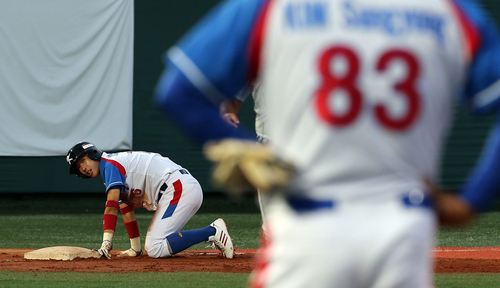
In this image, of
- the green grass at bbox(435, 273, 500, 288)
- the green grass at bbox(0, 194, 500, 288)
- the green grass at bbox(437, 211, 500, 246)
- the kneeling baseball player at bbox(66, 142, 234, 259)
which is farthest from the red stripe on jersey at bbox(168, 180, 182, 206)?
the green grass at bbox(437, 211, 500, 246)

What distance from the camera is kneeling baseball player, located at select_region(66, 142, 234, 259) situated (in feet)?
22.6

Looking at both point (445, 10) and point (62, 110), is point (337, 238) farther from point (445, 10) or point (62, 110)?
point (62, 110)

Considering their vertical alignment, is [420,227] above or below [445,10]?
below

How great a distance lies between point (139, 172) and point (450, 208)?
5.65 meters

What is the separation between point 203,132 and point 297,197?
274mm

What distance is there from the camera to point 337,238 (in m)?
1.62

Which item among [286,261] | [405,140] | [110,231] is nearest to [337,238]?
[286,261]

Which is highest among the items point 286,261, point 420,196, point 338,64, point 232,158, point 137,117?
point 338,64

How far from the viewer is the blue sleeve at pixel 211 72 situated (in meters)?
1.69

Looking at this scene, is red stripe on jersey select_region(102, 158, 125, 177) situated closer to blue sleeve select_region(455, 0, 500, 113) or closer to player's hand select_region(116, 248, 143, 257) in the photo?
player's hand select_region(116, 248, 143, 257)

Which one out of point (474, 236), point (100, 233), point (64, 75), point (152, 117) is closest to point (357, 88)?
point (474, 236)

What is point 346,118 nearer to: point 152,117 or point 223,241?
point 223,241

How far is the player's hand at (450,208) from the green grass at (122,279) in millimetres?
3757

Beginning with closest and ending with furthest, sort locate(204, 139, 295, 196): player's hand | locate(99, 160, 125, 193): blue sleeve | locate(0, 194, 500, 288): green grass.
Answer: locate(204, 139, 295, 196): player's hand → locate(0, 194, 500, 288): green grass → locate(99, 160, 125, 193): blue sleeve
